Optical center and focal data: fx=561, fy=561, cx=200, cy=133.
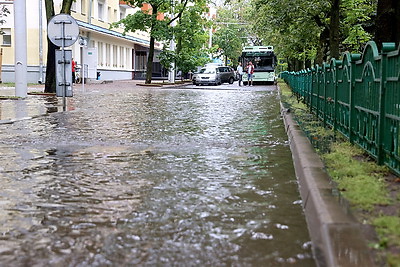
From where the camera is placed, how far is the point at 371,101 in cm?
653

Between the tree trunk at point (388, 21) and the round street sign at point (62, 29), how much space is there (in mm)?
7892

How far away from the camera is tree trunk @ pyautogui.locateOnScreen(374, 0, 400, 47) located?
46.2 ft

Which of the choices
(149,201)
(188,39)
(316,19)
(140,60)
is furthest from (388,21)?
(140,60)

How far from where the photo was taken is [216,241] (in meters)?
4.03

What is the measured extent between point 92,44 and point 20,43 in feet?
88.7

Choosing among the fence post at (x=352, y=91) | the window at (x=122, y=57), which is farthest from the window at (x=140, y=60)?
the fence post at (x=352, y=91)

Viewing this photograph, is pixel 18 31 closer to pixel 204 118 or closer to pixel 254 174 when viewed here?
pixel 204 118

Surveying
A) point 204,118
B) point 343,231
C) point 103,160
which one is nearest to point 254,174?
point 103,160

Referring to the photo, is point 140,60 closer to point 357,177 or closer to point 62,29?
point 62,29

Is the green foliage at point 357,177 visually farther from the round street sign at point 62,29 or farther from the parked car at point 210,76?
the parked car at point 210,76

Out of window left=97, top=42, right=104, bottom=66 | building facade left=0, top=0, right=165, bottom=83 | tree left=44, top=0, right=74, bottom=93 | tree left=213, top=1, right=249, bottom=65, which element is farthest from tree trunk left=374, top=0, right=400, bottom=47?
tree left=213, top=1, right=249, bottom=65

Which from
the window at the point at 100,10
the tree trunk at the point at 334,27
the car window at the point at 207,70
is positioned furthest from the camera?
the window at the point at 100,10

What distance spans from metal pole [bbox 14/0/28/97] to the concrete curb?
1646 centimetres

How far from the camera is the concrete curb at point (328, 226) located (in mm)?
3195
